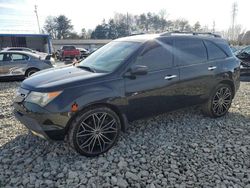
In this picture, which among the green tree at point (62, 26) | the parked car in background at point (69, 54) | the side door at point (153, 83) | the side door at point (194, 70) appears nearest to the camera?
the side door at point (153, 83)

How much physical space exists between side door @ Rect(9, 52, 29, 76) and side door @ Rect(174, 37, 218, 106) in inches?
310

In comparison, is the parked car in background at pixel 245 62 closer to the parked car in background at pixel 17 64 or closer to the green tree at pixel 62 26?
the parked car in background at pixel 17 64

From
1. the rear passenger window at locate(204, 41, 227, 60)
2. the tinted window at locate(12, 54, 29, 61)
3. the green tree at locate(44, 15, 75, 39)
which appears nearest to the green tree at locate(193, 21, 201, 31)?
the green tree at locate(44, 15, 75, 39)

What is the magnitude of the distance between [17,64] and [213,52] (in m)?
8.34

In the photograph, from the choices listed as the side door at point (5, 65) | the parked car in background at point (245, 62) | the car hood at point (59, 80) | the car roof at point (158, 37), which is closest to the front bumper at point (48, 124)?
the car hood at point (59, 80)

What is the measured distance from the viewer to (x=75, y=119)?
3.35 meters

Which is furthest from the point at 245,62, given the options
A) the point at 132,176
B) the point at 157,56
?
the point at 132,176

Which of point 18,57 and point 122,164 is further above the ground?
point 18,57

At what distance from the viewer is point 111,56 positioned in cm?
417

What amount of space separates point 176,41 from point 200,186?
2.60 m

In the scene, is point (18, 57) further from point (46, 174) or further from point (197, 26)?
point (197, 26)

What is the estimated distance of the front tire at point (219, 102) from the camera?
4863 mm

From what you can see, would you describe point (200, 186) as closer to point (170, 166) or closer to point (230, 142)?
point (170, 166)

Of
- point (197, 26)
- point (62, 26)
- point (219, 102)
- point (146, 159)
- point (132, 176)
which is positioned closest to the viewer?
point (132, 176)
